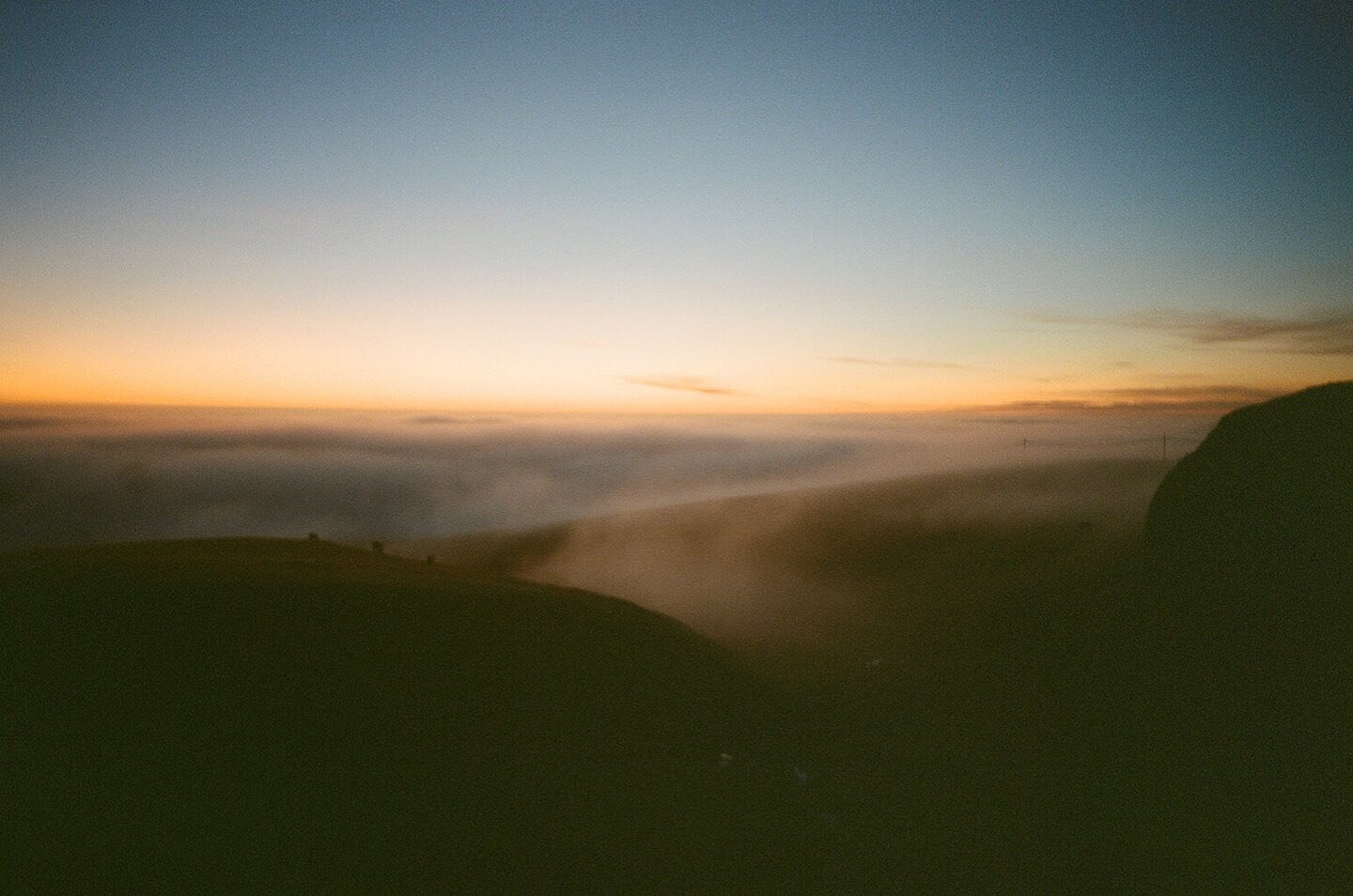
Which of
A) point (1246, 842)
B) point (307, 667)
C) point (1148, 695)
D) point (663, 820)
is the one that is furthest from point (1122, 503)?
point (307, 667)

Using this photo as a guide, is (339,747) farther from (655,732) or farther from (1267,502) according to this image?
(1267,502)

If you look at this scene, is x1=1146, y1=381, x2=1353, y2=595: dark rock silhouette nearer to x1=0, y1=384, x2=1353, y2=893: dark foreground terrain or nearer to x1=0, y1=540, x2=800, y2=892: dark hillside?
x1=0, y1=384, x2=1353, y2=893: dark foreground terrain

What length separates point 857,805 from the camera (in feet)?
25.7

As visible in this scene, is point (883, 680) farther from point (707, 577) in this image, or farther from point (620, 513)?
point (620, 513)

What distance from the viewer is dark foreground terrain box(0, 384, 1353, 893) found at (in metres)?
5.47

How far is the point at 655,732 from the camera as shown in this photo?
7.90 meters

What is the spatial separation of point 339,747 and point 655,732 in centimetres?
343

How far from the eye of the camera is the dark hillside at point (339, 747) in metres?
5.13

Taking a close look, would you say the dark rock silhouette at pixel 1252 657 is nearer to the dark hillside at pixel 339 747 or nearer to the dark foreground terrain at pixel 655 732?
the dark foreground terrain at pixel 655 732

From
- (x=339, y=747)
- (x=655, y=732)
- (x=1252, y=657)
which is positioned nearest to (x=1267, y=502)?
(x=1252, y=657)

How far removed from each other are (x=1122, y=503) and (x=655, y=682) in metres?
26.5

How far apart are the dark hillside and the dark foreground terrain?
0.09 ft

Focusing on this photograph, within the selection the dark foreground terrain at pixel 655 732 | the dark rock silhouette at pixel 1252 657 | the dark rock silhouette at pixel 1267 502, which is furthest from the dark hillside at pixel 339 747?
the dark rock silhouette at pixel 1267 502

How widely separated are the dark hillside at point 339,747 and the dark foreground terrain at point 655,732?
3 cm
